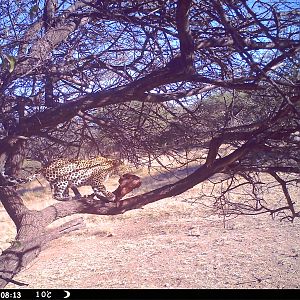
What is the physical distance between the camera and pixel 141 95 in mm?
3658

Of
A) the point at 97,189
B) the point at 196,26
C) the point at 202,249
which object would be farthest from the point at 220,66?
the point at 202,249

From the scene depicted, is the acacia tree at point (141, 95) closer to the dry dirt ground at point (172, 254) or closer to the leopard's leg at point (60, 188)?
the leopard's leg at point (60, 188)

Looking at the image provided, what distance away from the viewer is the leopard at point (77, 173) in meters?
Result: 5.00

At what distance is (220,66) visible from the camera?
3.91 metres

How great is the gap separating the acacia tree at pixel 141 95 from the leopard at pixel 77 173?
0.19 metres

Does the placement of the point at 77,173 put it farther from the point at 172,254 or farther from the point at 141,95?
the point at 172,254

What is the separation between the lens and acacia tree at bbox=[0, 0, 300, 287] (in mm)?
3361

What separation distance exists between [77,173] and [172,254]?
15.8 ft

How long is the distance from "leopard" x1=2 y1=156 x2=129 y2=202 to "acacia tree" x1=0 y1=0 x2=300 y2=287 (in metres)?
0.19

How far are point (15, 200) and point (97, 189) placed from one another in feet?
3.77

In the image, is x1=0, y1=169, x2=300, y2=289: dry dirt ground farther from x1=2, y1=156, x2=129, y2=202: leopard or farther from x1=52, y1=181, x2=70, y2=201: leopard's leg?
x1=52, y1=181, x2=70, y2=201: leopard's leg

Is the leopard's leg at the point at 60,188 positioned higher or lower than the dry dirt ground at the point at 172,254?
higher

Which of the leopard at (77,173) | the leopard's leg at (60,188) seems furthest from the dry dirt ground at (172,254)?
the leopard's leg at (60,188)

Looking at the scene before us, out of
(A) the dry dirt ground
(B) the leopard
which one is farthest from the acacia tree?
(A) the dry dirt ground
